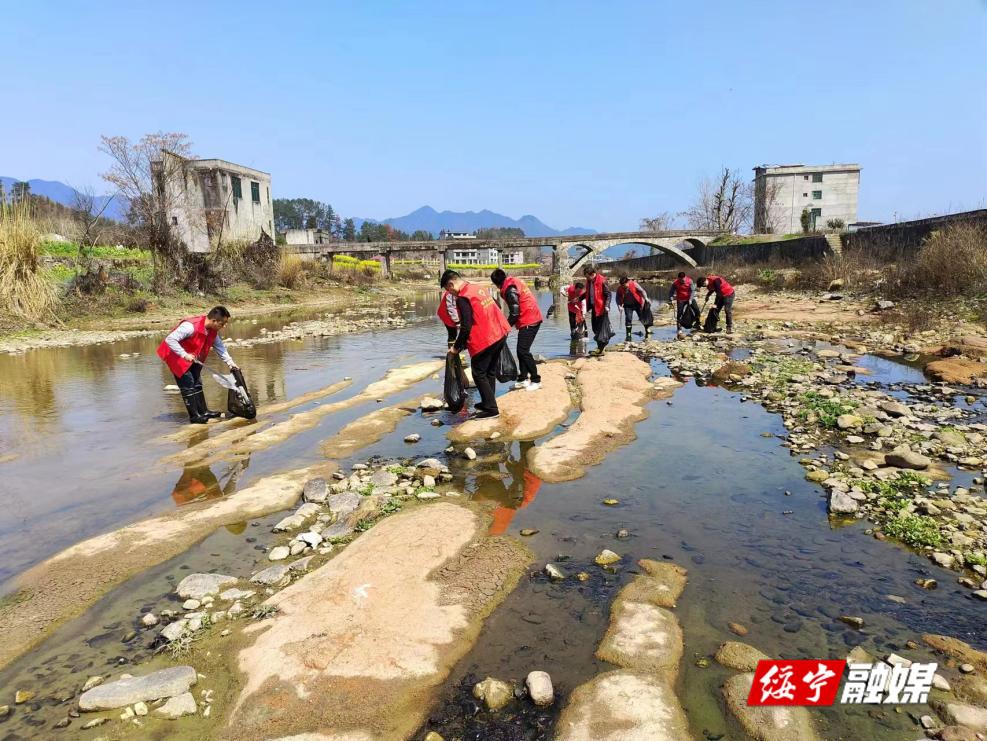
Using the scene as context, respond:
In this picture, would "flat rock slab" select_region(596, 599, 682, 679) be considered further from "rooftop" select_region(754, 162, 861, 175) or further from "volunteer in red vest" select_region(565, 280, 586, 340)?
"rooftop" select_region(754, 162, 861, 175)

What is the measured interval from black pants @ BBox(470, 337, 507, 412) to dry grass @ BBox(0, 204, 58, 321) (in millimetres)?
16640

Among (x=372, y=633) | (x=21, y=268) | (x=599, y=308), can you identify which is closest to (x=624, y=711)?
(x=372, y=633)

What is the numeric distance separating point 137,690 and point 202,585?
1169 millimetres

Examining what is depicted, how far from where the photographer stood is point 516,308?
34.9 feet

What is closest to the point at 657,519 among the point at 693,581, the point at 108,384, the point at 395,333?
the point at 693,581

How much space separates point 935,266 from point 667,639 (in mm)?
19921

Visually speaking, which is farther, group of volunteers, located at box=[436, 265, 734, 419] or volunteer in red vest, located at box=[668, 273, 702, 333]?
volunteer in red vest, located at box=[668, 273, 702, 333]

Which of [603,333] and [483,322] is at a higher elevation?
[483,322]

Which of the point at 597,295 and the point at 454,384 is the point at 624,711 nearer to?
the point at 454,384

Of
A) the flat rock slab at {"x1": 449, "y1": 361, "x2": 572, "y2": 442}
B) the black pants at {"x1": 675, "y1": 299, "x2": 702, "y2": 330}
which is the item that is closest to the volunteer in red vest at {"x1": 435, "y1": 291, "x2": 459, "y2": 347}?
the flat rock slab at {"x1": 449, "y1": 361, "x2": 572, "y2": 442}

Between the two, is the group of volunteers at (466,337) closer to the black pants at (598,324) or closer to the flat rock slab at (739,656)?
the black pants at (598,324)

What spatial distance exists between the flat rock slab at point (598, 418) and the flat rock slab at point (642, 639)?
259 cm

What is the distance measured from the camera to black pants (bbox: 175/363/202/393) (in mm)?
8979

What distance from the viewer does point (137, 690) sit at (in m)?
3.30
